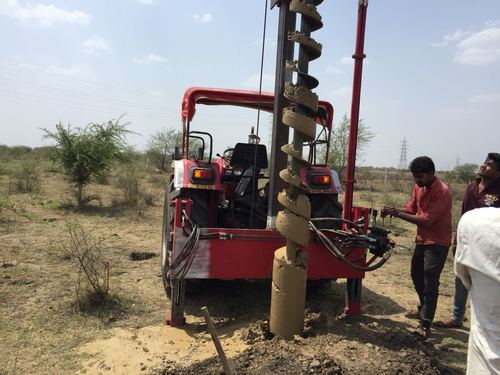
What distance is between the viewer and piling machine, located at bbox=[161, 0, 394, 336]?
129 inches

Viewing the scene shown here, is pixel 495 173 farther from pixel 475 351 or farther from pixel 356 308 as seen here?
pixel 475 351

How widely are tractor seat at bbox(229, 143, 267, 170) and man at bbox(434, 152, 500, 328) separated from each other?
2138 millimetres

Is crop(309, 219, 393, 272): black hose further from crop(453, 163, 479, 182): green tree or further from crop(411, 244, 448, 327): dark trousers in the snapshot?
crop(453, 163, 479, 182): green tree

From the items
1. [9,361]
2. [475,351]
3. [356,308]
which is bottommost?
[9,361]

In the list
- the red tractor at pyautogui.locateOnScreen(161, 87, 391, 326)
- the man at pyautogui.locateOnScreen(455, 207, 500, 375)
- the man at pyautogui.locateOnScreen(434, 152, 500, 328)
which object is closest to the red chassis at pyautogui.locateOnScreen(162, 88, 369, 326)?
the red tractor at pyautogui.locateOnScreen(161, 87, 391, 326)

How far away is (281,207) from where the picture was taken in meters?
4.15

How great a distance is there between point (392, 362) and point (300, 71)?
6.97 feet

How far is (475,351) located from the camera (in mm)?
1598

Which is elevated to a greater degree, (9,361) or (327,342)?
(327,342)

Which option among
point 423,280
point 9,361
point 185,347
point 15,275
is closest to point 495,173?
point 423,280

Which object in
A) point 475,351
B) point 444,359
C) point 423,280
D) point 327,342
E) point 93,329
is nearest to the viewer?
point 475,351

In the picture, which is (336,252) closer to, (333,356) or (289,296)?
(289,296)

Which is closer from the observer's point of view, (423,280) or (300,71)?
(300,71)

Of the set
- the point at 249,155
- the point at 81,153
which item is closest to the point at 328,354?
the point at 249,155
